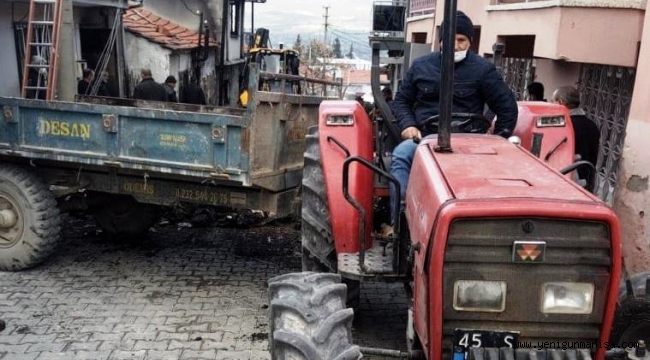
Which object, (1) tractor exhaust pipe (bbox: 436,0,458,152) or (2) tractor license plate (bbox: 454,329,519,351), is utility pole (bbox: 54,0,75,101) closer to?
(1) tractor exhaust pipe (bbox: 436,0,458,152)

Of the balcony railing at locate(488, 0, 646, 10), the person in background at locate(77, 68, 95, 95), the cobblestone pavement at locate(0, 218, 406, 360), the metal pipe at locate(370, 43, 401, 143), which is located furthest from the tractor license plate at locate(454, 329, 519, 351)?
the person in background at locate(77, 68, 95, 95)

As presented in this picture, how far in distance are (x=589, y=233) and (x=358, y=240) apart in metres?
1.79

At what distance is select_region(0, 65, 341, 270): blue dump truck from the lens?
5.59 metres

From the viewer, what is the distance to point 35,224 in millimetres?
6258

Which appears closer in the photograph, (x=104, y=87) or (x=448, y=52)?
(x=448, y=52)

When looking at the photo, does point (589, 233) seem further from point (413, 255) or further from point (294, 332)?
point (294, 332)

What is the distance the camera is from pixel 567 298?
273 cm

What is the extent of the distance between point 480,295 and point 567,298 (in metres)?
0.35

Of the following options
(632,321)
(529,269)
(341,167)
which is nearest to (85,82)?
(341,167)

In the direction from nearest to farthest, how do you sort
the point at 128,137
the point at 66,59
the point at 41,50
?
the point at 128,137 → the point at 66,59 → the point at 41,50

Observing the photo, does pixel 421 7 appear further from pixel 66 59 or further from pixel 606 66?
pixel 66 59

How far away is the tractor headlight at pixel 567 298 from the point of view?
2715 mm

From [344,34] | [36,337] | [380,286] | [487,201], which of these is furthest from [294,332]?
[344,34]

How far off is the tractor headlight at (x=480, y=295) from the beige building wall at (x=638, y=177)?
3.33 meters
